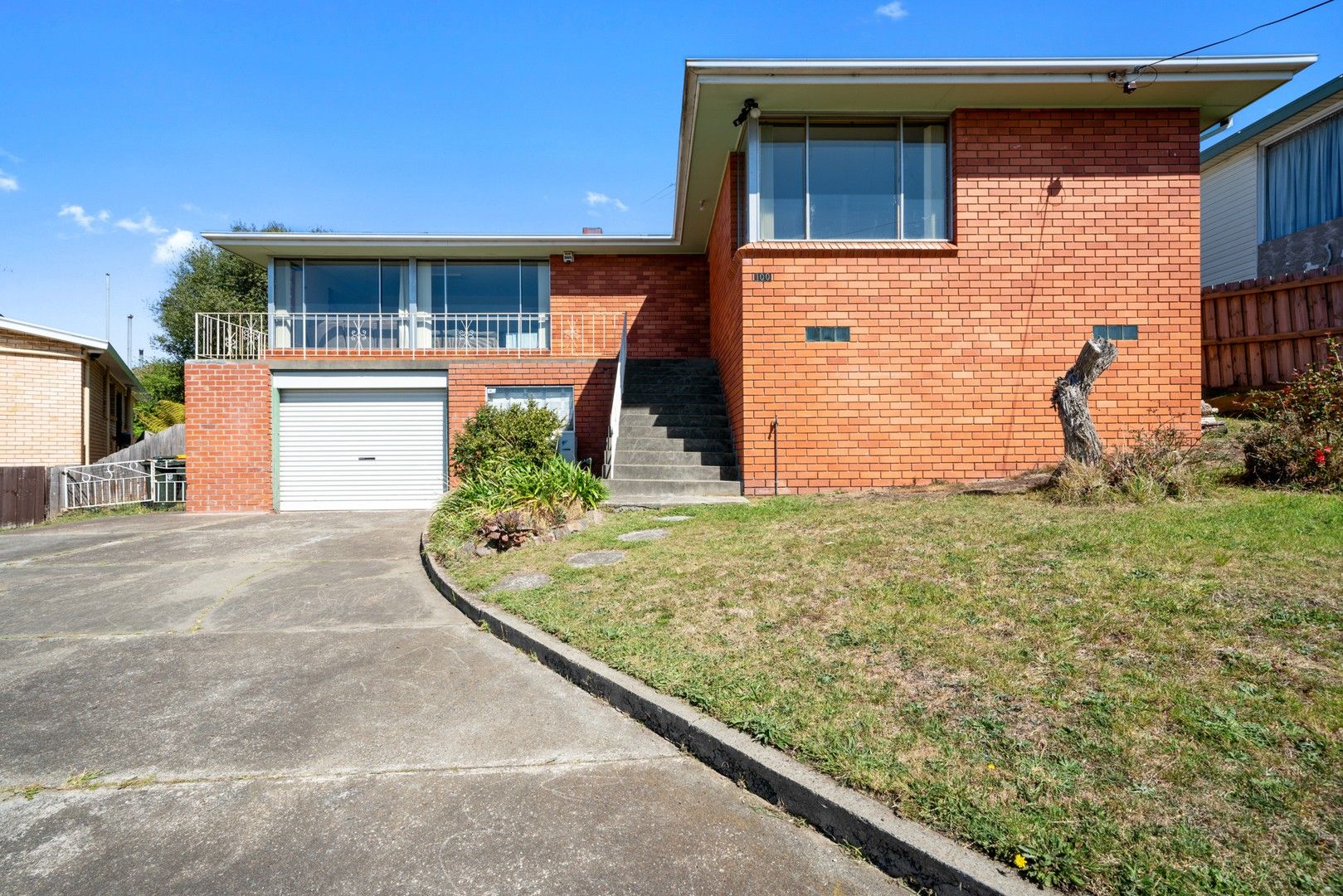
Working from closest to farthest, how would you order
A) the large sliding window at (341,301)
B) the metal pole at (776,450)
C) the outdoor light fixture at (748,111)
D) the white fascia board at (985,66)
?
the white fascia board at (985,66) < the outdoor light fixture at (748,111) < the metal pole at (776,450) < the large sliding window at (341,301)

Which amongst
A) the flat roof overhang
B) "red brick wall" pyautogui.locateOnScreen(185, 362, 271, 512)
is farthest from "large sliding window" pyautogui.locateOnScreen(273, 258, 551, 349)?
the flat roof overhang

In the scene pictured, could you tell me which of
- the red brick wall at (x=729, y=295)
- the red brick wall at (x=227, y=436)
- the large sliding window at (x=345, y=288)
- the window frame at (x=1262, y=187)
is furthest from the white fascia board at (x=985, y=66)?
the red brick wall at (x=227, y=436)

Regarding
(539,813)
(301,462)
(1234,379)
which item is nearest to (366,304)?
(301,462)

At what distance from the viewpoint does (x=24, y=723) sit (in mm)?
3527

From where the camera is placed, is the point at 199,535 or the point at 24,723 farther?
the point at 199,535

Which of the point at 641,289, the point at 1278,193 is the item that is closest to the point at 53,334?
the point at 641,289

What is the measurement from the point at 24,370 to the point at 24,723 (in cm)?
1722

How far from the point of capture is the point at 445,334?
15.4m

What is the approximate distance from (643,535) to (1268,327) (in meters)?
10.3

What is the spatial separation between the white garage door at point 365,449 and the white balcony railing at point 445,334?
1892mm

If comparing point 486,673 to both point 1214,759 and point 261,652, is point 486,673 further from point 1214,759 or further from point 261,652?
point 1214,759

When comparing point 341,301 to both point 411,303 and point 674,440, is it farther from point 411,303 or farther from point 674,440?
point 674,440

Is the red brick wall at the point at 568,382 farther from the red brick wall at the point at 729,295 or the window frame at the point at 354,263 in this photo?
the window frame at the point at 354,263

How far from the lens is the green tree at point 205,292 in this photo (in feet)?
85.5
